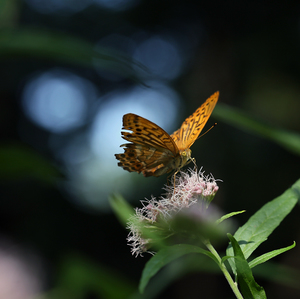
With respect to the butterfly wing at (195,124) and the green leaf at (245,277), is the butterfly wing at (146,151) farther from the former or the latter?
the green leaf at (245,277)

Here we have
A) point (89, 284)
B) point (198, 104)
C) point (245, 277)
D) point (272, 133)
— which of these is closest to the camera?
point (89, 284)

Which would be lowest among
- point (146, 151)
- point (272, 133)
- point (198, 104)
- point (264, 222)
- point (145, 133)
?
point (198, 104)

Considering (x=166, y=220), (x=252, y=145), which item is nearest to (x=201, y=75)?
(x=252, y=145)

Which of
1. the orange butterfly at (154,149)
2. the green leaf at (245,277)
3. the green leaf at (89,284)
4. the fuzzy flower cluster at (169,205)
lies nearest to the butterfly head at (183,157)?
the orange butterfly at (154,149)

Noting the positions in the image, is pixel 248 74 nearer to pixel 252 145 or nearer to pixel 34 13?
pixel 252 145

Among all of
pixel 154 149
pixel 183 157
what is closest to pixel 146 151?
pixel 154 149

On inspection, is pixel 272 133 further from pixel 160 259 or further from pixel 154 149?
pixel 154 149

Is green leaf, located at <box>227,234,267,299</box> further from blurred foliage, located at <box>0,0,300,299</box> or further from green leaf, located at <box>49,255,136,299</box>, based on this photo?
blurred foliage, located at <box>0,0,300,299</box>
